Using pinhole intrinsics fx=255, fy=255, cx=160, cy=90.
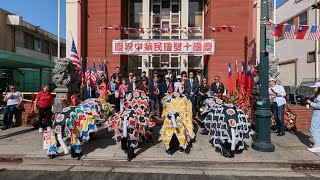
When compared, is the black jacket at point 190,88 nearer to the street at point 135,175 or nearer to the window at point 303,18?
the street at point 135,175

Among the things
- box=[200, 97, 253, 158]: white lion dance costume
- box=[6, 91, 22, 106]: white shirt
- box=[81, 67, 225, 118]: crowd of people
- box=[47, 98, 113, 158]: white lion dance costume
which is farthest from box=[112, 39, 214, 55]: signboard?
box=[47, 98, 113, 158]: white lion dance costume

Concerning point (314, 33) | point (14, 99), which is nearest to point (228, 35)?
point (314, 33)

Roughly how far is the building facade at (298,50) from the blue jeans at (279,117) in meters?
14.5

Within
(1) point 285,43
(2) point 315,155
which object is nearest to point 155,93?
(2) point 315,155

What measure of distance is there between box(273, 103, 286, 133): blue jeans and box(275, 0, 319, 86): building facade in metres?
14.5

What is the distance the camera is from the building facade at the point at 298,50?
21250 millimetres

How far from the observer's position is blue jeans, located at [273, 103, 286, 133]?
795cm

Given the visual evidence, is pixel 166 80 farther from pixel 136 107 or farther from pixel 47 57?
pixel 47 57

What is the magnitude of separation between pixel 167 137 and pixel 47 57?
33.9 metres

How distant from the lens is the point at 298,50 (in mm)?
23703

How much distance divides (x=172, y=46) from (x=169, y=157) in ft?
25.9

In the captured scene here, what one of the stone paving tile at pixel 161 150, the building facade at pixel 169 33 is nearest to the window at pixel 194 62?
the building facade at pixel 169 33

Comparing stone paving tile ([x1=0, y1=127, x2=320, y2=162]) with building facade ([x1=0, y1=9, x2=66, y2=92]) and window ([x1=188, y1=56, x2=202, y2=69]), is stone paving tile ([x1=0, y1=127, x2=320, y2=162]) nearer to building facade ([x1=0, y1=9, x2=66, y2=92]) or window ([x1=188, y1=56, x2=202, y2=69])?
window ([x1=188, y1=56, x2=202, y2=69])

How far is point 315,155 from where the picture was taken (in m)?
6.07
